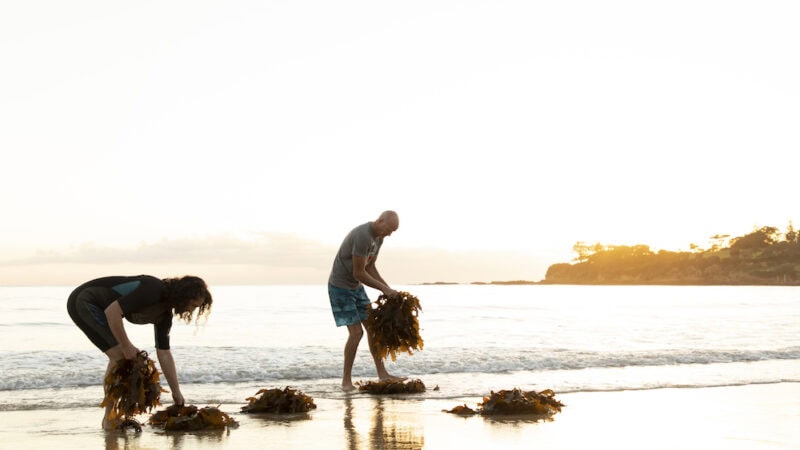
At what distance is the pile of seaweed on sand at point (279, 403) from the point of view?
6.80 metres

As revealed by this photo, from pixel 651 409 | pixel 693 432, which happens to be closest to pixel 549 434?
pixel 693 432

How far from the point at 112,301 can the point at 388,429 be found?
7.34ft

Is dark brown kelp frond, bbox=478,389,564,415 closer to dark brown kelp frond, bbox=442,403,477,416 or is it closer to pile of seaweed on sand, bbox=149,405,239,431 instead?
dark brown kelp frond, bbox=442,403,477,416

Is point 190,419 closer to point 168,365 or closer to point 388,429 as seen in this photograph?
point 168,365

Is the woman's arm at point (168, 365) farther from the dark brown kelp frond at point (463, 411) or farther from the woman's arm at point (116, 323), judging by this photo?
the dark brown kelp frond at point (463, 411)

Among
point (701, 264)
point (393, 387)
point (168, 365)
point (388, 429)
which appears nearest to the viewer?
point (168, 365)

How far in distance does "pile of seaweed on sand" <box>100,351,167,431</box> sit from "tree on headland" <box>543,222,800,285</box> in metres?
138

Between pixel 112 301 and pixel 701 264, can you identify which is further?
pixel 701 264

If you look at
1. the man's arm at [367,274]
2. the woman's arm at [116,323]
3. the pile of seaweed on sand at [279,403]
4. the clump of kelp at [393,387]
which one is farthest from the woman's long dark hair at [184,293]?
the clump of kelp at [393,387]

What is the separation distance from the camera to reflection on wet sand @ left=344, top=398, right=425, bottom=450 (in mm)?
5250

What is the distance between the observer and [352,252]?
8.32 meters

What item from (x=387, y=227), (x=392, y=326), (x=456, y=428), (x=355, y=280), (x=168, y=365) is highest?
(x=387, y=227)

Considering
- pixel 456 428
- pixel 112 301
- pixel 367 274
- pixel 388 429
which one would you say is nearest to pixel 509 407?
pixel 456 428

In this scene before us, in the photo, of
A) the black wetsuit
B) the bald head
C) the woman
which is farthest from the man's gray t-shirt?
the black wetsuit
